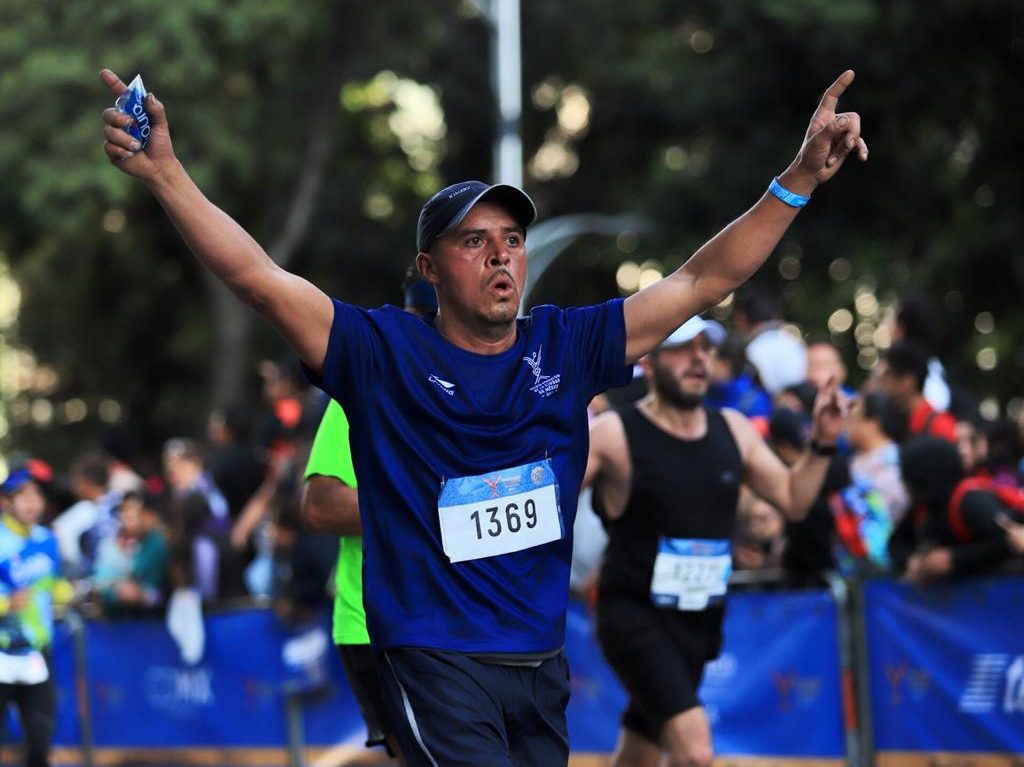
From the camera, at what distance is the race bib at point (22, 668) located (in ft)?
34.2

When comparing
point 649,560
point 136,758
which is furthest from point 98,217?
point 649,560

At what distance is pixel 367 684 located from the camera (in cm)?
686

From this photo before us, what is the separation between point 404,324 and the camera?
523cm

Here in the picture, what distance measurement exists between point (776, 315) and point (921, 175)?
15.9m

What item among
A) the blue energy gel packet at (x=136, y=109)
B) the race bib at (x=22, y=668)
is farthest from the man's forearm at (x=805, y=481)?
the race bib at (x=22, y=668)

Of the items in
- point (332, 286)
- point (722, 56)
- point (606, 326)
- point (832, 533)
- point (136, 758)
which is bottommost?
point (136, 758)

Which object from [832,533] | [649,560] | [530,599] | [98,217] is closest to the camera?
[530,599]

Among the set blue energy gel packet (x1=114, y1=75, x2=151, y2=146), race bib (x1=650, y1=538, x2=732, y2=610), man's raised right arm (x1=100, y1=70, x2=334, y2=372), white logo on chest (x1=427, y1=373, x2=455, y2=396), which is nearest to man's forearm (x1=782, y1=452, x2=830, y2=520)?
race bib (x1=650, y1=538, x2=732, y2=610)

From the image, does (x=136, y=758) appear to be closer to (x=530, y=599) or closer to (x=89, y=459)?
(x=89, y=459)


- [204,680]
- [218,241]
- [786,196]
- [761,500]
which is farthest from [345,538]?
[204,680]

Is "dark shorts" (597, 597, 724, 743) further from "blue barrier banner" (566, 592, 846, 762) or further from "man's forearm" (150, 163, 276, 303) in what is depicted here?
"man's forearm" (150, 163, 276, 303)

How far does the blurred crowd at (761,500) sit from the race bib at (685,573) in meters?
1.02

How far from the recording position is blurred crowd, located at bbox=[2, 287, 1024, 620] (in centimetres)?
917

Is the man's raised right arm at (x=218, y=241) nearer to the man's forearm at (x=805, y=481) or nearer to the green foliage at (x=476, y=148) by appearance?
the man's forearm at (x=805, y=481)
